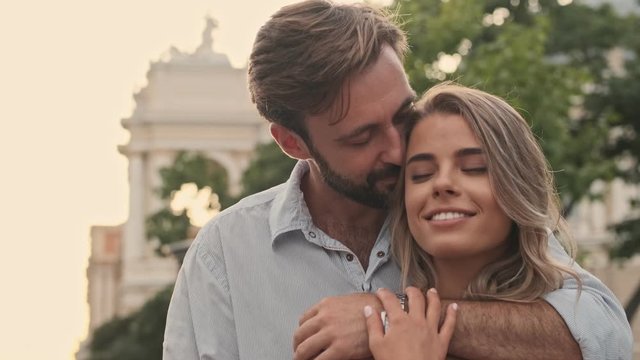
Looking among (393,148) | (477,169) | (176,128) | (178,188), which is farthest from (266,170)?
(176,128)

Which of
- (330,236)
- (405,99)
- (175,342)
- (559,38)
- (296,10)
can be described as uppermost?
(559,38)

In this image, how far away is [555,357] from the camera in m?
3.44

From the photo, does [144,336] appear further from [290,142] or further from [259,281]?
[259,281]

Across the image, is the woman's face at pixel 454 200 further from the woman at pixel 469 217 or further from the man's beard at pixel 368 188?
the man's beard at pixel 368 188

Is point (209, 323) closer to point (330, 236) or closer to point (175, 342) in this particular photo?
point (175, 342)

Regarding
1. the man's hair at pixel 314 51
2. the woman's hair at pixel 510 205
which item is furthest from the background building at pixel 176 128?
the woman's hair at pixel 510 205

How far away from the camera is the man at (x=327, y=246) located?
3.48m

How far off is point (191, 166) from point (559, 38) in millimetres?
7721

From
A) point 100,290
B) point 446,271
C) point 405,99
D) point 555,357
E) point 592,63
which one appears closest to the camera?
point 555,357

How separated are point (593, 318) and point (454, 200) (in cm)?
→ 41

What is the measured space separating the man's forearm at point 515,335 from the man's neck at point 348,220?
509 millimetres

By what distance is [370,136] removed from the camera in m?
3.97

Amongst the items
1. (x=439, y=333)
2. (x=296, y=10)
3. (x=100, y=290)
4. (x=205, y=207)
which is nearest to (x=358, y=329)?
(x=439, y=333)

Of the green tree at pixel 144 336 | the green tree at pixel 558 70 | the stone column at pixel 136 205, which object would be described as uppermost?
the green tree at pixel 558 70
